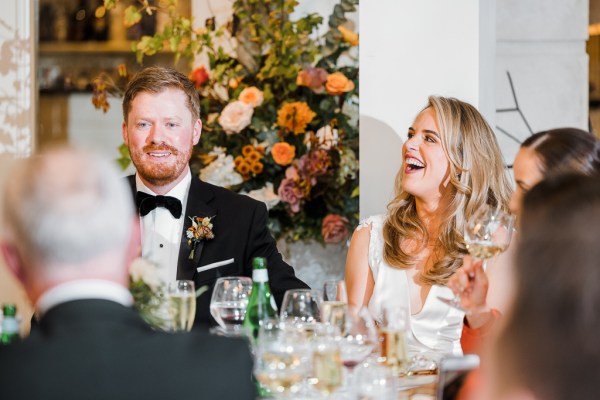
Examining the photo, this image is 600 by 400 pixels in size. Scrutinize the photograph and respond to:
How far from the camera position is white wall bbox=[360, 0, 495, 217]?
3.62 metres

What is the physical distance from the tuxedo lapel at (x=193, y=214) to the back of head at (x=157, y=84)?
27 cm

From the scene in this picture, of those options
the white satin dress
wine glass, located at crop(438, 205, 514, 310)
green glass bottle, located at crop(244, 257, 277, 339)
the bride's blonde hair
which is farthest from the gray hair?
the bride's blonde hair

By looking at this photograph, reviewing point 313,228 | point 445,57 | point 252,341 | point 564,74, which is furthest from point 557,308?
point 564,74

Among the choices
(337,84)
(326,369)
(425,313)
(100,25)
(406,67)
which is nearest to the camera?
(326,369)

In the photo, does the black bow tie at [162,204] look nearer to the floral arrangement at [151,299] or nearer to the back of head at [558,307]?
the floral arrangement at [151,299]

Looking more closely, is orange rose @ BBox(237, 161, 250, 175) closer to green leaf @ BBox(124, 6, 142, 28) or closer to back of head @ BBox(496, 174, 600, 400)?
green leaf @ BBox(124, 6, 142, 28)

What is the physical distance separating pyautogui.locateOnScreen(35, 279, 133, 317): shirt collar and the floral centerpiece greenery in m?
2.76

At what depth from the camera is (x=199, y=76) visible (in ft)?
Result: 14.1

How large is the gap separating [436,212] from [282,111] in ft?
3.54

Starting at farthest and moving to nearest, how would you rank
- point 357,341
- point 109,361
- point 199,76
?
1. point 199,76
2. point 357,341
3. point 109,361

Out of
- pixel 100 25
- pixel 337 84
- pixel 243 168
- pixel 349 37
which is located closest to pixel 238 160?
pixel 243 168

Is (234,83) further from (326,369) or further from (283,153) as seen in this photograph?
(326,369)

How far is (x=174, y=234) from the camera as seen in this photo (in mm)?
3352

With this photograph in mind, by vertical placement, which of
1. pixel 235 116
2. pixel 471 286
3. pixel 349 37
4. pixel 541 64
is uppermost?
pixel 349 37
